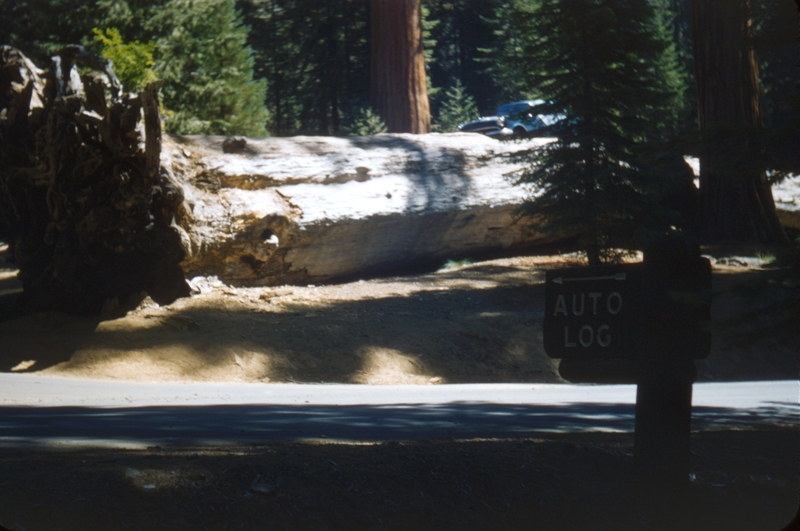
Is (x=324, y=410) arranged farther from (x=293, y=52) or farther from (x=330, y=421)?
(x=293, y=52)

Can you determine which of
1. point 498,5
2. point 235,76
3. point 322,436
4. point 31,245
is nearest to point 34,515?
point 322,436

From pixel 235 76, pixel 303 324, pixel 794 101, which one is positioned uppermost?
pixel 235 76

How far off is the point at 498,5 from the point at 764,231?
24232 millimetres

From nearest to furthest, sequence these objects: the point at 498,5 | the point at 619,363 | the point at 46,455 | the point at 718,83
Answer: the point at 619,363, the point at 46,455, the point at 718,83, the point at 498,5

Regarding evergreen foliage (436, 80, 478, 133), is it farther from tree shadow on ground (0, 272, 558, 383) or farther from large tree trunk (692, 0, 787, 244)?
tree shadow on ground (0, 272, 558, 383)

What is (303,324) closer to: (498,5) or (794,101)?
(794,101)

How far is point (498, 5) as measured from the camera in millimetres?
37469

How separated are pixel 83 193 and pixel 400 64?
13621 mm

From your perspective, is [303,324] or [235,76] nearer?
[303,324]

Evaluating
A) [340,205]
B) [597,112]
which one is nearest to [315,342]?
[340,205]

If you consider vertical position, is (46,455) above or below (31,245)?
below

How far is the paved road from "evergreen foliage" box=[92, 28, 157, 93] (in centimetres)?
1001

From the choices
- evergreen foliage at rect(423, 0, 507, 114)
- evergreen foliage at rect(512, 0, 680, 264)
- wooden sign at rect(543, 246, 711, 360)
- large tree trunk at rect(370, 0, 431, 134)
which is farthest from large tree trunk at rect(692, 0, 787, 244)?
evergreen foliage at rect(423, 0, 507, 114)

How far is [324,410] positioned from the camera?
678cm
